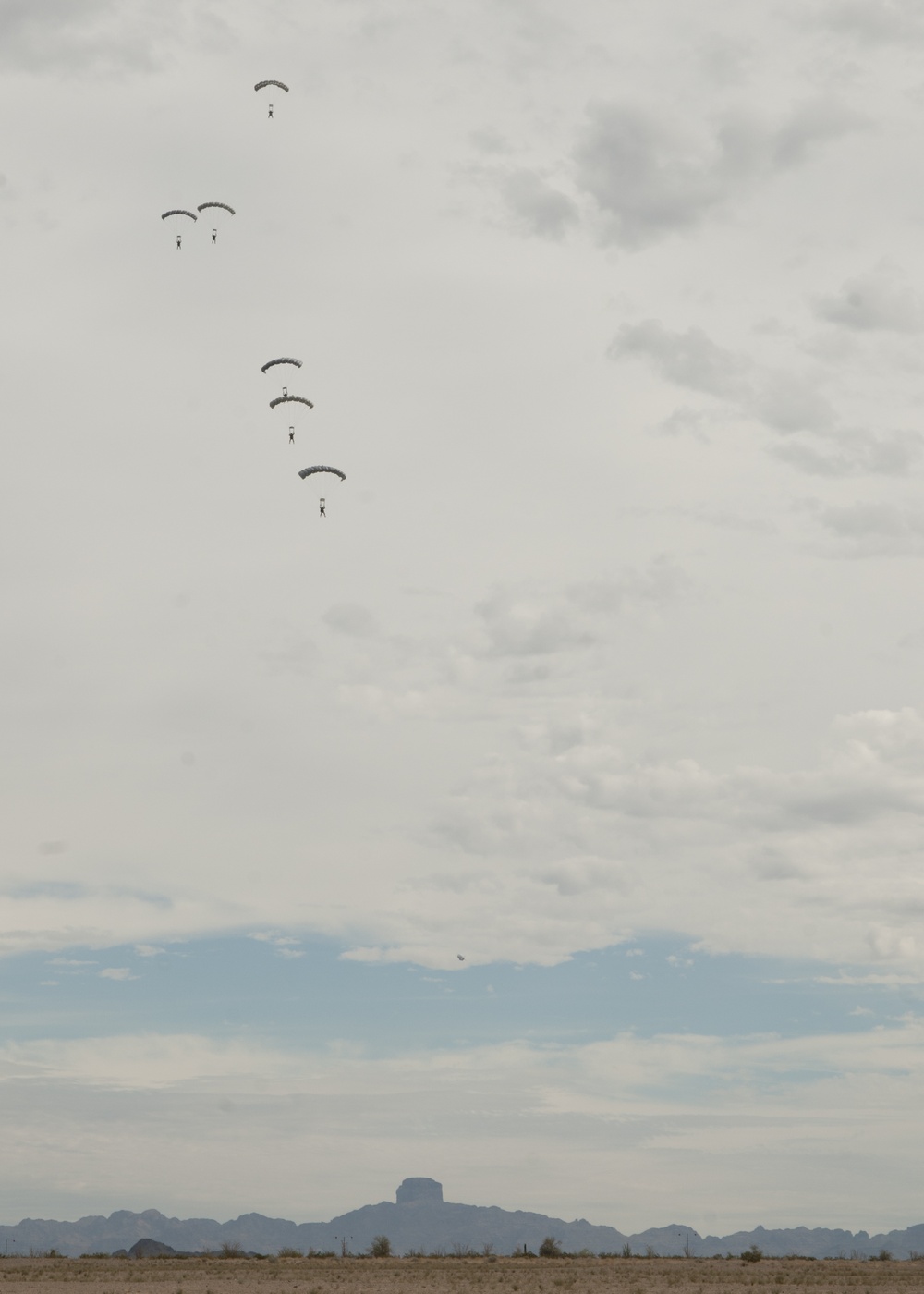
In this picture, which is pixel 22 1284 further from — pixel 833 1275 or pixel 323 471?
pixel 323 471

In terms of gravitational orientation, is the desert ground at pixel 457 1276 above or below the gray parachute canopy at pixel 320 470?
below

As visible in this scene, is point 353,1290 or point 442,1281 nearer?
point 353,1290

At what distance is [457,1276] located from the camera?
7950 cm

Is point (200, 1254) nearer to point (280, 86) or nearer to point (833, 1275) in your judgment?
point (833, 1275)

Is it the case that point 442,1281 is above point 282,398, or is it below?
below

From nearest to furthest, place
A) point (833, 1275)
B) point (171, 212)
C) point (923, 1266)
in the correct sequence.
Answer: point (833, 1275) < point (923, 1266) < point (171, 212)

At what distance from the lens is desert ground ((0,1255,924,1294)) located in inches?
2756

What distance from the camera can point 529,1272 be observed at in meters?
83.1

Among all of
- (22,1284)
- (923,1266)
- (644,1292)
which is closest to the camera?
(644,1292)

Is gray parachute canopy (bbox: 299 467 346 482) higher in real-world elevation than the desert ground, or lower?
higher

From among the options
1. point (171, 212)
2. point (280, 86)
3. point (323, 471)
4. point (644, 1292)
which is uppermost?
point (280, 86)

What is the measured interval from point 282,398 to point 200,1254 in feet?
200

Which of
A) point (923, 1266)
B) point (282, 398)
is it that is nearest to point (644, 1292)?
point (923, 1266)

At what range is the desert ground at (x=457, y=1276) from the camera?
70.0 metres
